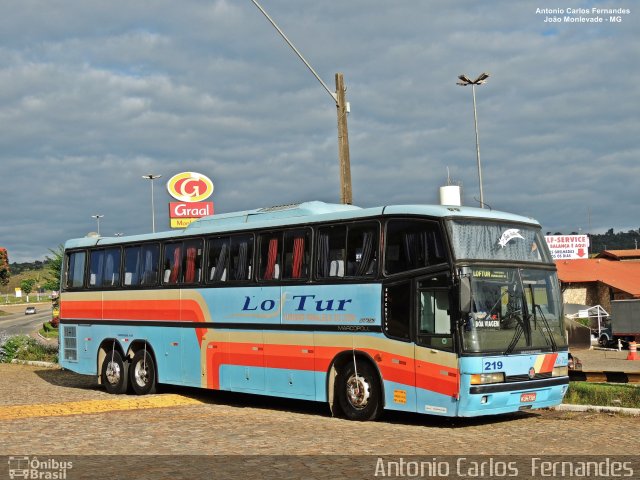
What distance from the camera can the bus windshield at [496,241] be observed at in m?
13.9

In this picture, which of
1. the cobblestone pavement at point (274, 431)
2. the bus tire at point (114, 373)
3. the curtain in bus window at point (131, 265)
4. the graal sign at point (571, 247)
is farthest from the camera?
the graal sign at point (571, 247)

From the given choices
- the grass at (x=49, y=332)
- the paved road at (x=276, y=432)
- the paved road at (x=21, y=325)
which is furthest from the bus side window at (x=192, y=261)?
the paved road at (x=21, y=325)

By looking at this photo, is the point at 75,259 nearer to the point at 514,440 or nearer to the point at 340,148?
the point at 340,148

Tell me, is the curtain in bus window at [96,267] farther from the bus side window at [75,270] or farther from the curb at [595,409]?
the curb at [595,409]

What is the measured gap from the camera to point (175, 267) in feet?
65.0

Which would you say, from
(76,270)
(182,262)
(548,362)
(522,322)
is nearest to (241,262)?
(182,262)

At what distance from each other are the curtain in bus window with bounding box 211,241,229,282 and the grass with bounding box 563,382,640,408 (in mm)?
7298

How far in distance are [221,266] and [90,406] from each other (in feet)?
12.5

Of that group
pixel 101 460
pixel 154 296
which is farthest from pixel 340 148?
pixel 101 460

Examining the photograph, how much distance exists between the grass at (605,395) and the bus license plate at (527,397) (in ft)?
10.5

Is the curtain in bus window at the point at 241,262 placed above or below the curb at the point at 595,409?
above

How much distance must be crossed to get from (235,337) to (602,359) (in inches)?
1119

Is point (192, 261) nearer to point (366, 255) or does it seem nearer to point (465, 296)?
point (366, 255)

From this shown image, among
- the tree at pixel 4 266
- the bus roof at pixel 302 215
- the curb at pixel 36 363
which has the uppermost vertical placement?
the tree at pixel 4 266
